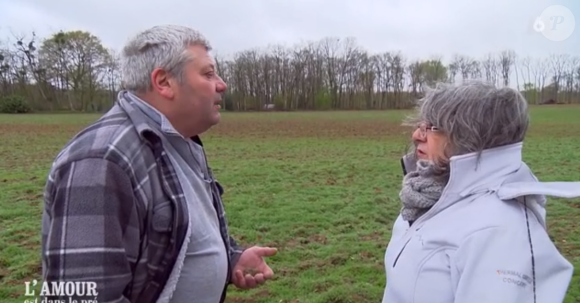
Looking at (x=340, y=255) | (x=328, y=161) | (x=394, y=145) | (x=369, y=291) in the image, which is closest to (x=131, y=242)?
(x=369, y=291)

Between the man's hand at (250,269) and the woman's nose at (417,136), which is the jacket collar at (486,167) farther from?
the man's hand at (250,269)

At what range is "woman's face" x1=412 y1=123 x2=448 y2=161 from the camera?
1901mm

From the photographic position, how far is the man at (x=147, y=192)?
1.43m

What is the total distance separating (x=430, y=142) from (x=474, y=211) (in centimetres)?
36

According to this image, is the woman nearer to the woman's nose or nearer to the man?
the woman's nose

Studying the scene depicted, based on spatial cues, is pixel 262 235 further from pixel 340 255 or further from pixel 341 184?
pixel 341 184

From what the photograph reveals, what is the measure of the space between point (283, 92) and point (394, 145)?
224 ft

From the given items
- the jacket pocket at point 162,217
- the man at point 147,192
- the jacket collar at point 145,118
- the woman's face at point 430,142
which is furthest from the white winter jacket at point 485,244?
the jacket collar at point 145,118

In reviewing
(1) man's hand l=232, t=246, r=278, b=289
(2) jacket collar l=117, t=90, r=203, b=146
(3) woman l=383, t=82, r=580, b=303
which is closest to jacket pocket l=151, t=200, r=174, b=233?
(2) jacket collar l=117, t=90, r=203, b=146

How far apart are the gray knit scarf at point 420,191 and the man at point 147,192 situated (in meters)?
0.80

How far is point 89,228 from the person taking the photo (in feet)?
4.64

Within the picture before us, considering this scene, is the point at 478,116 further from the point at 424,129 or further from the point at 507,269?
the point at 507,269

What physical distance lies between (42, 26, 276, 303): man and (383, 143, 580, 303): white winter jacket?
0.80 metres

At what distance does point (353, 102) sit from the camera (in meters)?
86.1
